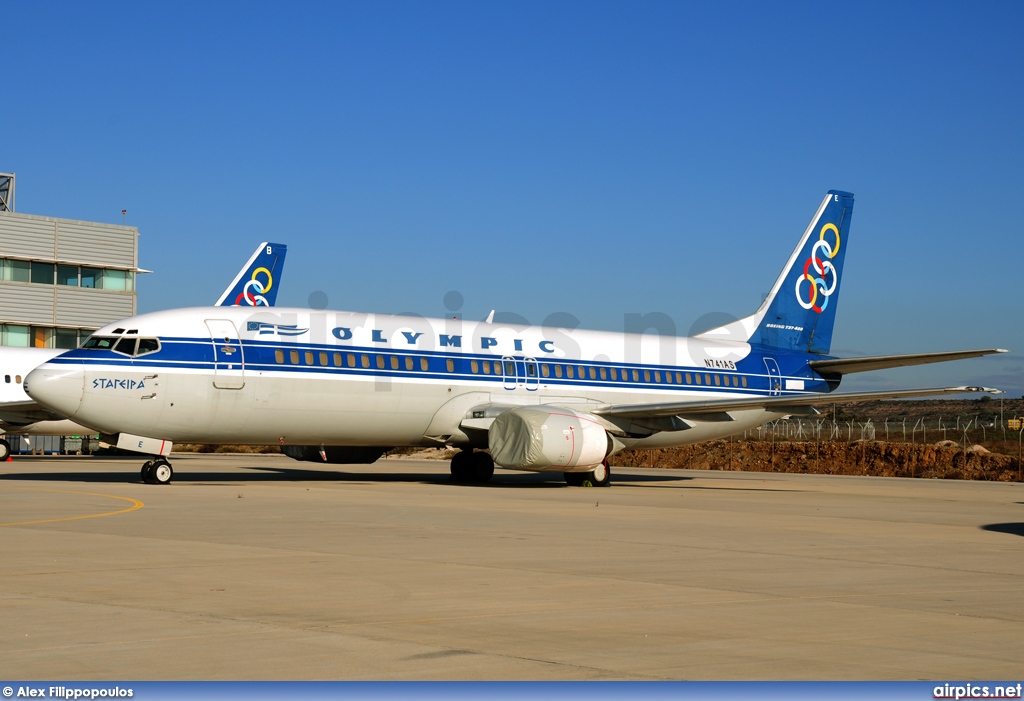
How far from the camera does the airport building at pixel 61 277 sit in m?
59.2

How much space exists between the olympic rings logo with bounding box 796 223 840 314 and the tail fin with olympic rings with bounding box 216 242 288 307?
24.3 m

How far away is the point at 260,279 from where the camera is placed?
2028 inches

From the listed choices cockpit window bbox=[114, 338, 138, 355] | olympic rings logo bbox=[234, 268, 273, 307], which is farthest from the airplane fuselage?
olympic rings logo bbox=[234, 268, 273, 307]

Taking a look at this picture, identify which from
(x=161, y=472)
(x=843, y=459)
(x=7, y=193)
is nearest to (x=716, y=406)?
(x=161, y=472)

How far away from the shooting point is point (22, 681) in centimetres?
626

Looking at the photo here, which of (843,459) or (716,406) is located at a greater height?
(716,406)

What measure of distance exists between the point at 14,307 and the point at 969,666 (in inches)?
2328

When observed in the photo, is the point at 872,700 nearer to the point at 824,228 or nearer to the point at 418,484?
the point at 418,484

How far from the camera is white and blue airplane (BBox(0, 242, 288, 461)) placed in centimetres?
4428

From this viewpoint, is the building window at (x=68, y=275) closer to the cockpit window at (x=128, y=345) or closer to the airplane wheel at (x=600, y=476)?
the cockpit window at (x=128, y=345)

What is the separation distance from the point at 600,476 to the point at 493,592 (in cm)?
1893
